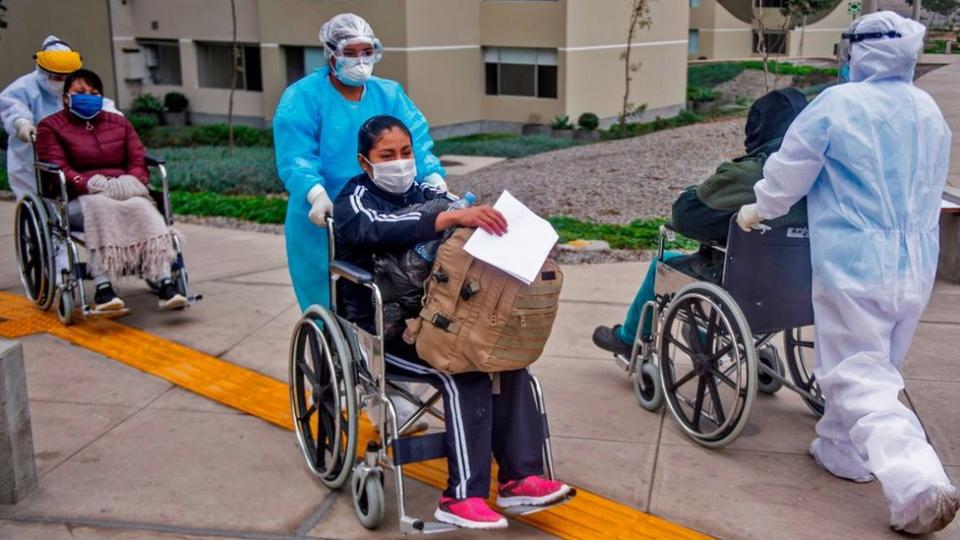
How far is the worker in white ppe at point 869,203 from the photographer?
402cm

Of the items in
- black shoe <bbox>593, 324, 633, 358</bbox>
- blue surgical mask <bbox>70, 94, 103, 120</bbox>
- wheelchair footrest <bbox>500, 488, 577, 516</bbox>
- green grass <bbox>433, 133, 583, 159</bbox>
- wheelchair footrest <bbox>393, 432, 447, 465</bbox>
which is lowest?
green grass <bbox>433, 133, 583, 159</bbox>

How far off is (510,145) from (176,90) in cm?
748

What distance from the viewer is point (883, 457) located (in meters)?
3.83

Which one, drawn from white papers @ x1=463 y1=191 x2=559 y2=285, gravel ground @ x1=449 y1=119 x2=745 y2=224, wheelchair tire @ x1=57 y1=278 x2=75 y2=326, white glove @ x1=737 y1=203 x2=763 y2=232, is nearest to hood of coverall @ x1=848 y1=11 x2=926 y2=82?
white glove @ x1=737 y1=203 x2=763 y2=232

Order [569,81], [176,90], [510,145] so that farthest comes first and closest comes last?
1. [176,90]
2. [569,81]
3. [510,145]

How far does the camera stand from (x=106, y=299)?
625 cm

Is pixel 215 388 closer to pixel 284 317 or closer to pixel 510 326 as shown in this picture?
pixel 284 317

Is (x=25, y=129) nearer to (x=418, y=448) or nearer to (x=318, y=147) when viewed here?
(x=318, y=147)

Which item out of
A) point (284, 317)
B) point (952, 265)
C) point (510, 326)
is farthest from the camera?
point (952, 265)

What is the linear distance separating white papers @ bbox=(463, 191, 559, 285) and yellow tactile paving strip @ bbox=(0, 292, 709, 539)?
101 cm

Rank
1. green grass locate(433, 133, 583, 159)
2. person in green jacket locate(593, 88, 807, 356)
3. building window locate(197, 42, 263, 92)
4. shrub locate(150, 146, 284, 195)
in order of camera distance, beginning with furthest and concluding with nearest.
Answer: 1. building window locate(197, 42, 263, 92)
2. green grass locate(433, 133, 583, 159)
3. shrub locate(150, 146, 284, 195)
4. person in green jacket locate(593, 88, 807, 356)

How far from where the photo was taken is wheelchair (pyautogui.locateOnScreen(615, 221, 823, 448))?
171 inches

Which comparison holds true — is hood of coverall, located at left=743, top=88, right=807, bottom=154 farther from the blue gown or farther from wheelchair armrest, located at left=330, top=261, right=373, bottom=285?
wheelchair armrest, located at left=330, top=261, right=373, bottom=285

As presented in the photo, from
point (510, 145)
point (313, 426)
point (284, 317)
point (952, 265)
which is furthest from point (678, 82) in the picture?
point (313, 426)
